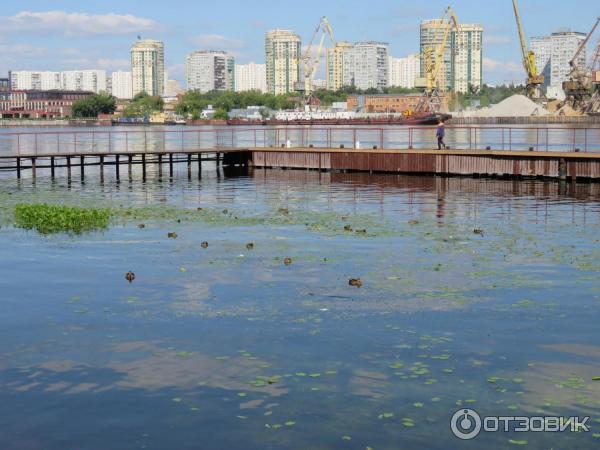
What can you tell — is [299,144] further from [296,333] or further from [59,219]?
[296,333]

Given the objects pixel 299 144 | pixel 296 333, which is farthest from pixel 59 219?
pixel 299 144

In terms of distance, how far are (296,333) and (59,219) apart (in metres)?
18.2

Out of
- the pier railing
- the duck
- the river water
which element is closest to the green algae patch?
the river water

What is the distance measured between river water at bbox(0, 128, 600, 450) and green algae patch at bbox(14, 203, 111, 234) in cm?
84

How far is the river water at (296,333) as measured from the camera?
39.8ft

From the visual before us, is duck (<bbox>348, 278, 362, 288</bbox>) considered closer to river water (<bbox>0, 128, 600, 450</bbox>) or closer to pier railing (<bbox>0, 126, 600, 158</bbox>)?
river water (<bbox>0, 128, 600, 450</bbox>)

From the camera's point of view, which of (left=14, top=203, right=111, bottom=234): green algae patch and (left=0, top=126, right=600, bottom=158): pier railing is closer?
(left=14, top=203, right=111, bottom=234): green algae patch

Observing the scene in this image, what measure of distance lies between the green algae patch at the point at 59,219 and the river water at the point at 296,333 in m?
0.84

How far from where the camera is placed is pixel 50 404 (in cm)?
1294

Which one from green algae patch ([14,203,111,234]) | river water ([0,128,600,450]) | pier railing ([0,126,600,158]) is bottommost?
river water ([0,128,600,450])

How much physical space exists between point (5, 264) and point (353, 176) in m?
38.0

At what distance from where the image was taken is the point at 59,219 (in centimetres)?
3247

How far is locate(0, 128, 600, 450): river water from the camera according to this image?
12.1 meters

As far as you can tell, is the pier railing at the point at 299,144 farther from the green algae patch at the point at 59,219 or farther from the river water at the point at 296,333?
the river water at the point at 296,333
